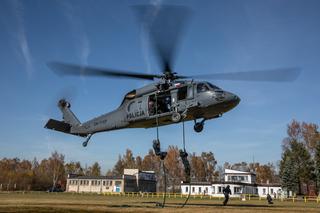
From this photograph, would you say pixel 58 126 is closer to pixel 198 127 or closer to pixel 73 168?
pixel 198 127

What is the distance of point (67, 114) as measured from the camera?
1288 inches

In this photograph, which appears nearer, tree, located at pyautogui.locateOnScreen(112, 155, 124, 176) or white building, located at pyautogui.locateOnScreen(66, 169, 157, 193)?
white building, located at pyautogui.locateOnScreen(66, 169, 157, 193)

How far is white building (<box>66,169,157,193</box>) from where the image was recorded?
102 metres

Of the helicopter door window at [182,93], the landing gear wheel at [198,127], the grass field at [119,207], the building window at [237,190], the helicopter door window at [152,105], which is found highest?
the helicopter door window at [182,93]

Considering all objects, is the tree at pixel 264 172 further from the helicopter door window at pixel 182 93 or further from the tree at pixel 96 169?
the helicopter door window at pixel 182 93

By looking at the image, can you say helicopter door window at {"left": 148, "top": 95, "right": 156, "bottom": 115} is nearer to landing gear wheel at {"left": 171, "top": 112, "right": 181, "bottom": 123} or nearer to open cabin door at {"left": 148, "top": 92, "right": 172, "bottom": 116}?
open cabin door at {"left": 148, "top": 92, "right": 172, "bottom": 116}

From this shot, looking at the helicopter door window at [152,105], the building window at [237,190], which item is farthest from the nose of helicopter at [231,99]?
the building window at [237,190]

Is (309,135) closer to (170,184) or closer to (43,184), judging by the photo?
(170,184)

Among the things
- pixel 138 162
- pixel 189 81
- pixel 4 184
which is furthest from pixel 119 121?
pixel 138 162

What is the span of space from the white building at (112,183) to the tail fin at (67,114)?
70193mm

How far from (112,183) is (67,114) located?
7496cm

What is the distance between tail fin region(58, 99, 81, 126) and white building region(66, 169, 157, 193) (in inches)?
2763

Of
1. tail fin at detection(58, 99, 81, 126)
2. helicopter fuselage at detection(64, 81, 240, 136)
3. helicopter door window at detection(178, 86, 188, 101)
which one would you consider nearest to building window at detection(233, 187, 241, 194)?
tail fin at detection(58, 99, 81, 126)

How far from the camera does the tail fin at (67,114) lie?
101 feet
